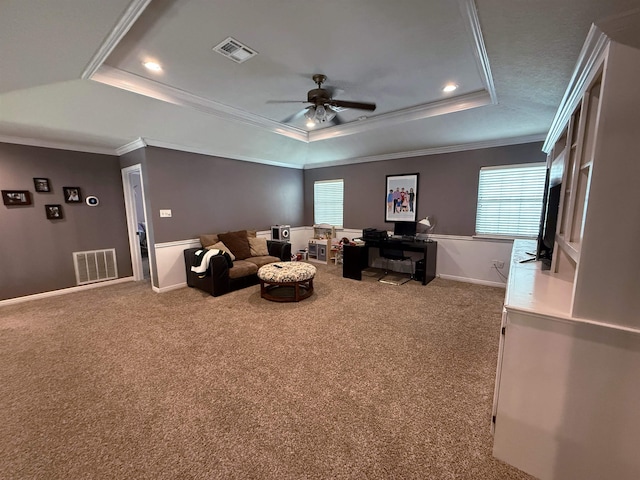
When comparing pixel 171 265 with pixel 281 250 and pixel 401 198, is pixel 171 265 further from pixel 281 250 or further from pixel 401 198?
pixel 401 198

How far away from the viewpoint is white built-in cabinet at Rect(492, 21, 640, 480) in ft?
3.54

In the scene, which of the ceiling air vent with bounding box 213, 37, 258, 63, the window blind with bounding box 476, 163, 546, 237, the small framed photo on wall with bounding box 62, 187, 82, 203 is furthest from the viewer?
the small framed photo on wall with bounding box 62, 187, 82, 203

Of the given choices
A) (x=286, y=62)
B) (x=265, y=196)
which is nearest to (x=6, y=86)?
(x=286, y=62)

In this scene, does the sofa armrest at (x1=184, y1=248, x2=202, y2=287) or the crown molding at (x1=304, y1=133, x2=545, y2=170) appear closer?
the crown molding at (x1=304, y1=133, x2=545, y2=170)

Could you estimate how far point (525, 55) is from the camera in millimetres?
1924

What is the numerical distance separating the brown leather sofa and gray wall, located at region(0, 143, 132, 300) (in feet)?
5.38

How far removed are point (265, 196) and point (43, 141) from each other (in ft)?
11.5

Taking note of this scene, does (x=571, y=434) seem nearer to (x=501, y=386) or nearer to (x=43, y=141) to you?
(x=501, y=386)

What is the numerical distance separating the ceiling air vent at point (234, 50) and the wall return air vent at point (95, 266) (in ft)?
13.7

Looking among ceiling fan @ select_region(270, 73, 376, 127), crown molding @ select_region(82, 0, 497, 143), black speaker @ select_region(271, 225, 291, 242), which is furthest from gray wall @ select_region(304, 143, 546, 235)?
ceiling fan @ select_region(270, 73, 376, 127)

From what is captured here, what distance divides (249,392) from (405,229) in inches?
155

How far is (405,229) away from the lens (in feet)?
16.2

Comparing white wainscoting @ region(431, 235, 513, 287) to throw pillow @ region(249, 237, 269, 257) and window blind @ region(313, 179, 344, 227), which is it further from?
throw pillow @ region(249, 237, 269, 257)

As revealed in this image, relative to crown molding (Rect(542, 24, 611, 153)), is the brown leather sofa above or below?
below
